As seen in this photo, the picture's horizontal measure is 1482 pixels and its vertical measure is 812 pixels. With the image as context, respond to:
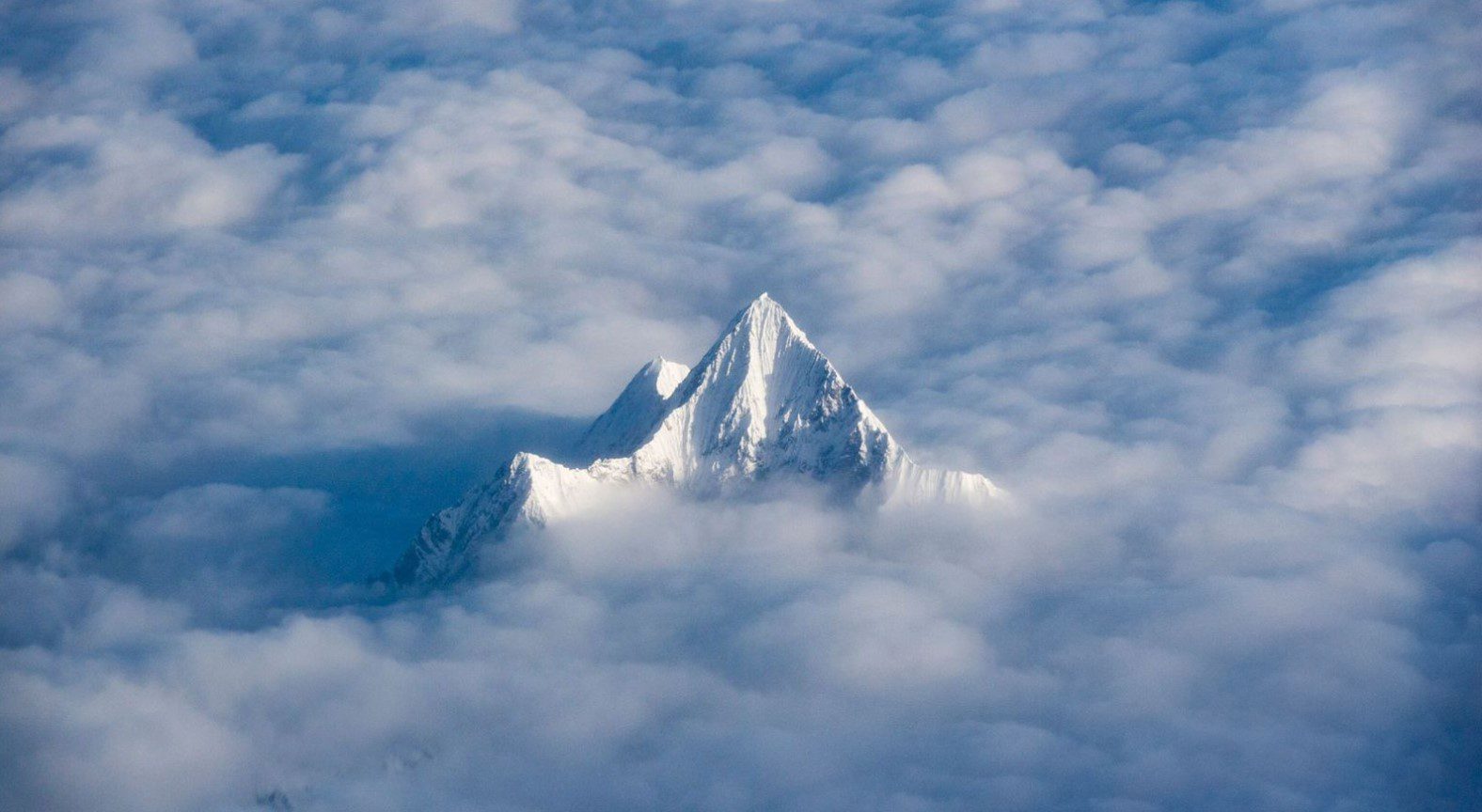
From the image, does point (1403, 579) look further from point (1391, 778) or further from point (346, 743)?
point (346, 743)

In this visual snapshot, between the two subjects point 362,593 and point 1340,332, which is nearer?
point 362,593

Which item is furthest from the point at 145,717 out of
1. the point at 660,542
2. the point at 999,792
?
the point at 999,792

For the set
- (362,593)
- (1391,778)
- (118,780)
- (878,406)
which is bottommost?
(118,780)

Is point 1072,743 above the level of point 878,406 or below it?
below

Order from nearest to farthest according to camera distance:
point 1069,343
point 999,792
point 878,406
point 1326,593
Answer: point 999,792 → point 1326,593 → point 878,406 → point 1069,343

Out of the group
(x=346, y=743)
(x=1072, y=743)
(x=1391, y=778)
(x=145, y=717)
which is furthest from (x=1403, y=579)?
(x=145, y=717)

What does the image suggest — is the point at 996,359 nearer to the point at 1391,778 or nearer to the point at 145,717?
the point at 1391,778

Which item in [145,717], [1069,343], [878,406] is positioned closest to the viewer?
[145,717]
